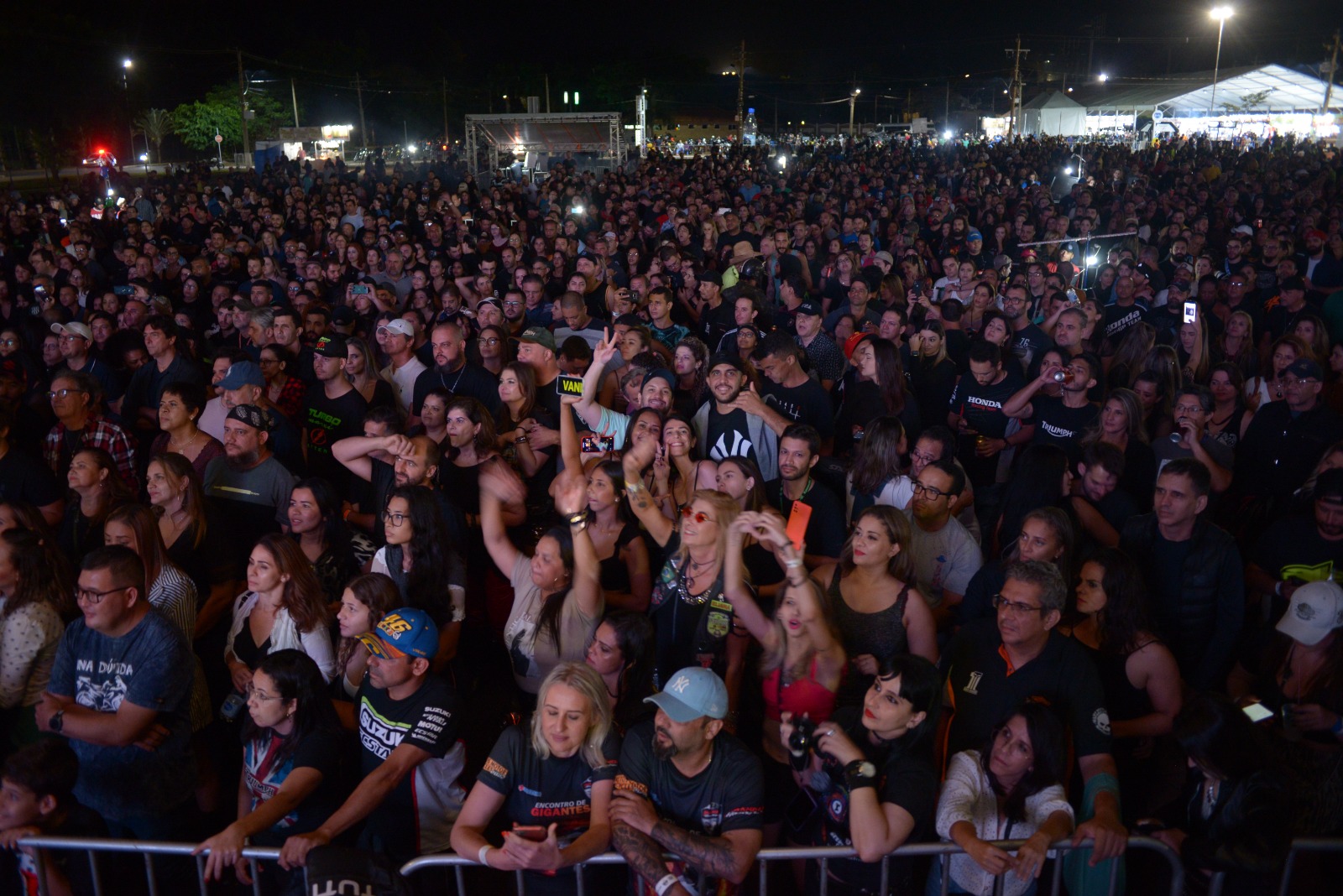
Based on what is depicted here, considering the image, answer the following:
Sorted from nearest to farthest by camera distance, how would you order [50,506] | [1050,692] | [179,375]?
[1050,692] → [50,506] → [179,375]

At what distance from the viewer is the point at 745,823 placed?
281cm

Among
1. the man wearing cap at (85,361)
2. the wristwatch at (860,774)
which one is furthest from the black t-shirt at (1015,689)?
the man wearing cap at (85,361)

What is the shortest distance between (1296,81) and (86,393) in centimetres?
4784

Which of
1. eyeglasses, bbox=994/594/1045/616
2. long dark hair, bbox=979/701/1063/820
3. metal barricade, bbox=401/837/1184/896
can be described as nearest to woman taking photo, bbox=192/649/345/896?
metal barricade, bbox=401/837/1184/896

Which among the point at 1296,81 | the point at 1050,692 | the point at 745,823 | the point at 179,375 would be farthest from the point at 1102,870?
the point at 1296,81

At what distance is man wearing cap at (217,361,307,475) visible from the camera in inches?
204

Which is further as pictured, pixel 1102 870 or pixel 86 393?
pixel 86 393

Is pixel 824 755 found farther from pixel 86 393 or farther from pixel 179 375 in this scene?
pixel 179 375

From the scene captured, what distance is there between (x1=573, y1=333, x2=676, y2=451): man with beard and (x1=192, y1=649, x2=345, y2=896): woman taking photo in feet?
6.79

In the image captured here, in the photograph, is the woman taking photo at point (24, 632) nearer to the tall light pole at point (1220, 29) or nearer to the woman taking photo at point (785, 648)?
the woman taking photo at point (785, 648)

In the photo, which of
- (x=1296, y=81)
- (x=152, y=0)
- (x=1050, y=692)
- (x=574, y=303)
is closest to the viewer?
(x=1050, y=692)

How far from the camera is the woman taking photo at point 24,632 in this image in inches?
139

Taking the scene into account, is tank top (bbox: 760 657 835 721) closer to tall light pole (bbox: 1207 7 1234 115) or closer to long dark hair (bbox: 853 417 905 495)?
long dark hair (bbox: 853 417 905 495)

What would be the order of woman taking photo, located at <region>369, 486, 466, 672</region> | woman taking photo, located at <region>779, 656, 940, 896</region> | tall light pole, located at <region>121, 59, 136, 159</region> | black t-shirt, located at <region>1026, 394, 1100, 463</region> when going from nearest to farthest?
woman taking photo, located at <region>779, 656, 940, 896</region>
woman taking photo, located at <region>369, 486, 466, 672</region>
black t-shirt, located at <region>1026, 394, 1100, 463</region>
tall light pole, located at <region>121, 59, 136, 159</region>
